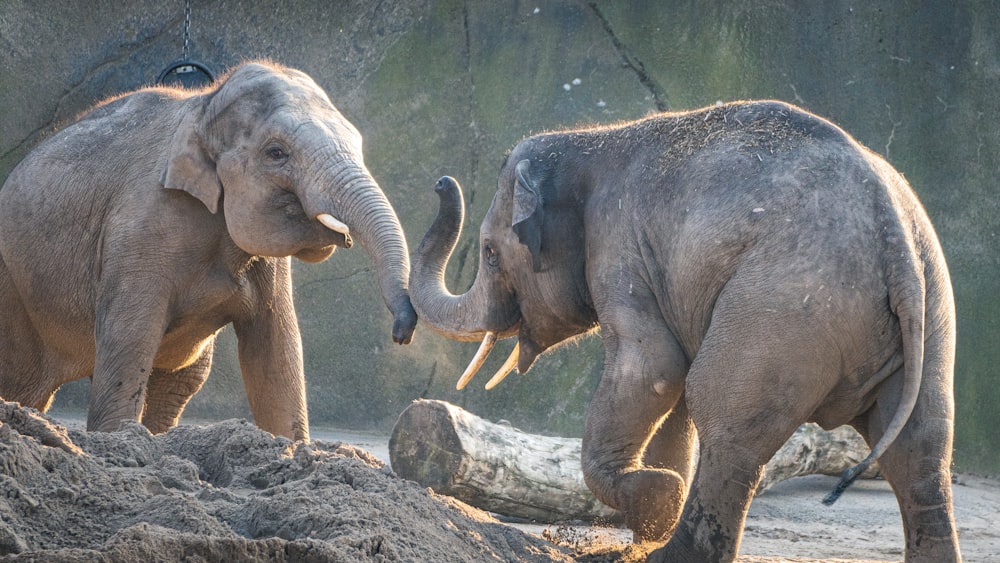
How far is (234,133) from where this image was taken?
598 cm

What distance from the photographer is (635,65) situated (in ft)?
32.0

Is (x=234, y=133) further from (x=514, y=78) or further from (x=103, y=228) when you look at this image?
(x=514, y=78)

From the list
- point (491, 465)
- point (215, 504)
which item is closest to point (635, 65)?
point (491, 465)

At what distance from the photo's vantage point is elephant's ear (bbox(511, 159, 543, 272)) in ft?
17.3

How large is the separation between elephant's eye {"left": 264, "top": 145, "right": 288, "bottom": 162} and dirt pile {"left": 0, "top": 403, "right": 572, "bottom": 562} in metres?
1.69

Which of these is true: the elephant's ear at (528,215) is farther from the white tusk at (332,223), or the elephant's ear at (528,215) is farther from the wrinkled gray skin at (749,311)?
the white tusk at (332,223)

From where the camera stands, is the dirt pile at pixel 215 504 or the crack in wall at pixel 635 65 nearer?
the dirt pile at pixel 215 504

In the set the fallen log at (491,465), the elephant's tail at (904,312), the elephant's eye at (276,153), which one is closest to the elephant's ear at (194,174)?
the elephant's eye at (276,153)

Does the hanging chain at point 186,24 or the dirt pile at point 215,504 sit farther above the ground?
the hanging chain at point 186,24

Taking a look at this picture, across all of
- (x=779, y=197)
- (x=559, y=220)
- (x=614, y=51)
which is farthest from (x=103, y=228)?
(x=614, y=51)

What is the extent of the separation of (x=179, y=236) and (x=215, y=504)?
8.51 feet

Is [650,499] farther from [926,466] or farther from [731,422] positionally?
[926,466]

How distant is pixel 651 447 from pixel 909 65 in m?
5.08

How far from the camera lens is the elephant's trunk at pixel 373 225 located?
219 inches
